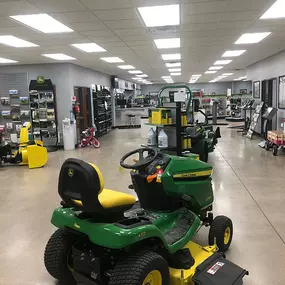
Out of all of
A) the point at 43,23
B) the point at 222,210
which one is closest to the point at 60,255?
the point at 222,210

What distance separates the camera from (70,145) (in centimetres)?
Result: 948

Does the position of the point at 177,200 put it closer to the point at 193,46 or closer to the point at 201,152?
the point at 201,152

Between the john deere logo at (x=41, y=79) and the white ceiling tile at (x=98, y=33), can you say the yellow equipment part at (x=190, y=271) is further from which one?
the john deere logo at (x=41, y=79)

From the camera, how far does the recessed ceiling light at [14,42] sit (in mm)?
5879

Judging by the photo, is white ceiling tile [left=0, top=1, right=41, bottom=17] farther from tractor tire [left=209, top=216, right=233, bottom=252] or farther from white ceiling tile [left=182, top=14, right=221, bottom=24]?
tractor tire [left=209, top=216, right=233, bottom=252]

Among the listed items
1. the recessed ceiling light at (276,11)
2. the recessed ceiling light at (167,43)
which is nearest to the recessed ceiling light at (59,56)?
the recessed ceiling light at (167,43)

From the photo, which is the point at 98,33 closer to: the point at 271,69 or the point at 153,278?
the point at 153,278

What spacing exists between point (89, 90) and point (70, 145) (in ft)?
10.5

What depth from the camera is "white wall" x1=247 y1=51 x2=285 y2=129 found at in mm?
8680

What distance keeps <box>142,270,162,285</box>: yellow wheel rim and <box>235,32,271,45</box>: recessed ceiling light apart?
18.2ft

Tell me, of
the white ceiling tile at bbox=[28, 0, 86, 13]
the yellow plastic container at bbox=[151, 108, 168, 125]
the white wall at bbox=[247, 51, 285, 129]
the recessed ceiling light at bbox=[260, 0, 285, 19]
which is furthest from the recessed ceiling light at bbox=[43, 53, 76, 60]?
the white wall at bbox=[247, 51, 285, 129]

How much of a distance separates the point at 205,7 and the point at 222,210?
283 centimetres

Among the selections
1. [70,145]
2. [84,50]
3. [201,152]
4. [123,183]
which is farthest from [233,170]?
[70,145]

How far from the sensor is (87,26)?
16.4ft
